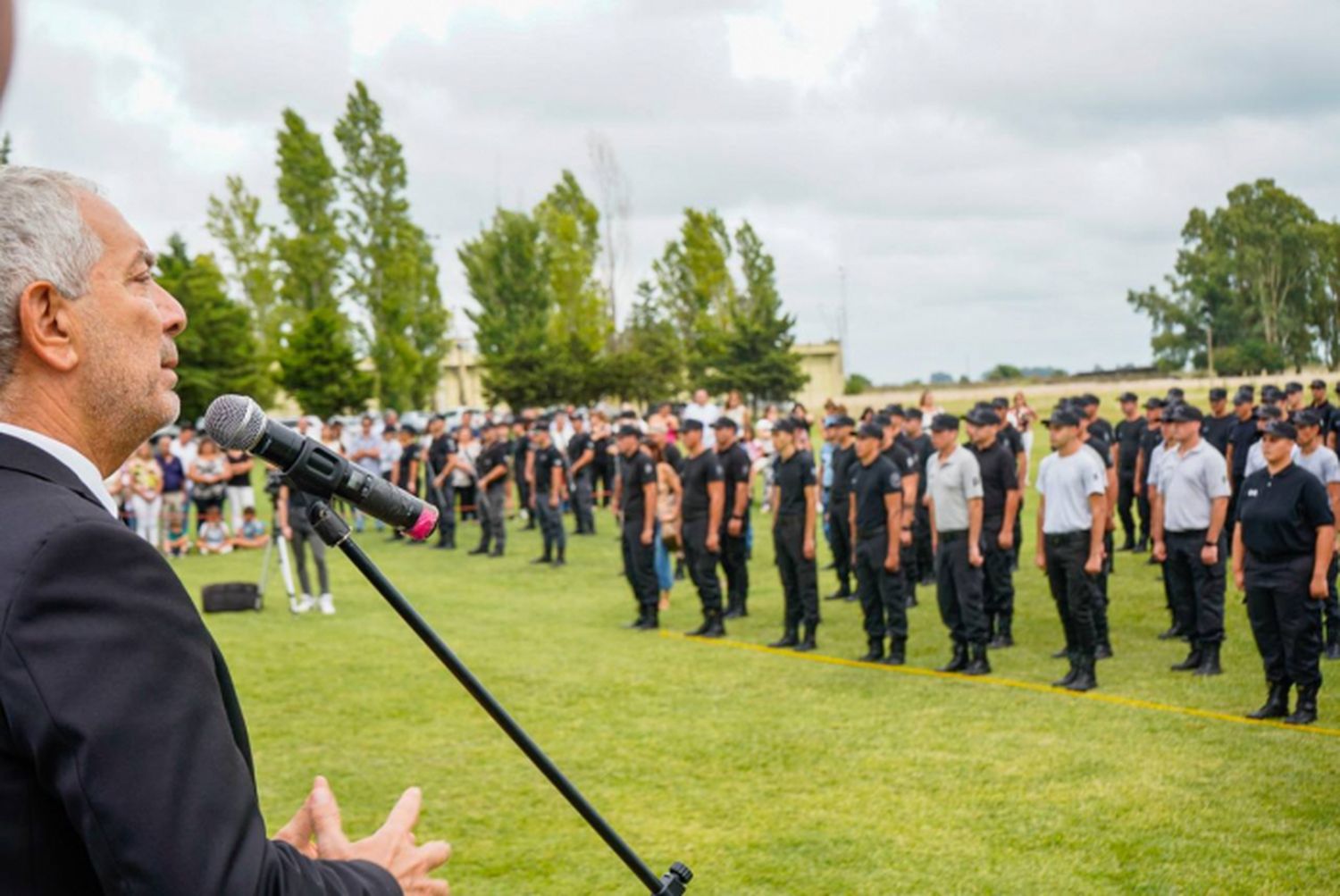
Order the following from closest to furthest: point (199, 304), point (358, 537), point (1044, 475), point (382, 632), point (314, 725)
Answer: point (314, 725) → point (1044, 475) → point (382, 632) → point (358, 537) → point (199, 304)

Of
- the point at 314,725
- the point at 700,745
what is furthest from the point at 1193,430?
the point at 314,725

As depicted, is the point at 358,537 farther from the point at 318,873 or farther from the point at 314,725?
the point at 318,873

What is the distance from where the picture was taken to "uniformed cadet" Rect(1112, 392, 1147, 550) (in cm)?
1800

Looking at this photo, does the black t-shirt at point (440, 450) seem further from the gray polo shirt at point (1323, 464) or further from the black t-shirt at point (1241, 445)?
the gray polo shirt at point (1323, 464)

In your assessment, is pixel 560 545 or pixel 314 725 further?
pixel 560 545

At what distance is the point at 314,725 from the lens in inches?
384

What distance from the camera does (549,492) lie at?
66.8ft

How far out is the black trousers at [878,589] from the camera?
1159cm

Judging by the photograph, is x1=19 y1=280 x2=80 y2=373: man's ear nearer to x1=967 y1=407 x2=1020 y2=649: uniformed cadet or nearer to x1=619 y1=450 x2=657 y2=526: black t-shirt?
x1=967 y1=407 x2=1020 y2=649: uniformed cadet

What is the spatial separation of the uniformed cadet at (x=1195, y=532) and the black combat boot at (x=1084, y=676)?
3.77 feet

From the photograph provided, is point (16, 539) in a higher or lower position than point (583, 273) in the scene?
lower

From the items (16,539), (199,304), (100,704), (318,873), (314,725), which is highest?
(199,304)

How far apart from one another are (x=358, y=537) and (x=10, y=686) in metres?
24.8

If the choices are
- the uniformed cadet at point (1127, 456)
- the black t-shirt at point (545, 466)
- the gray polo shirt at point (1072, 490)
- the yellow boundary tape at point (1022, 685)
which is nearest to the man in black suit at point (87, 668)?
the yellow boundary tape at point (1022, 685)
